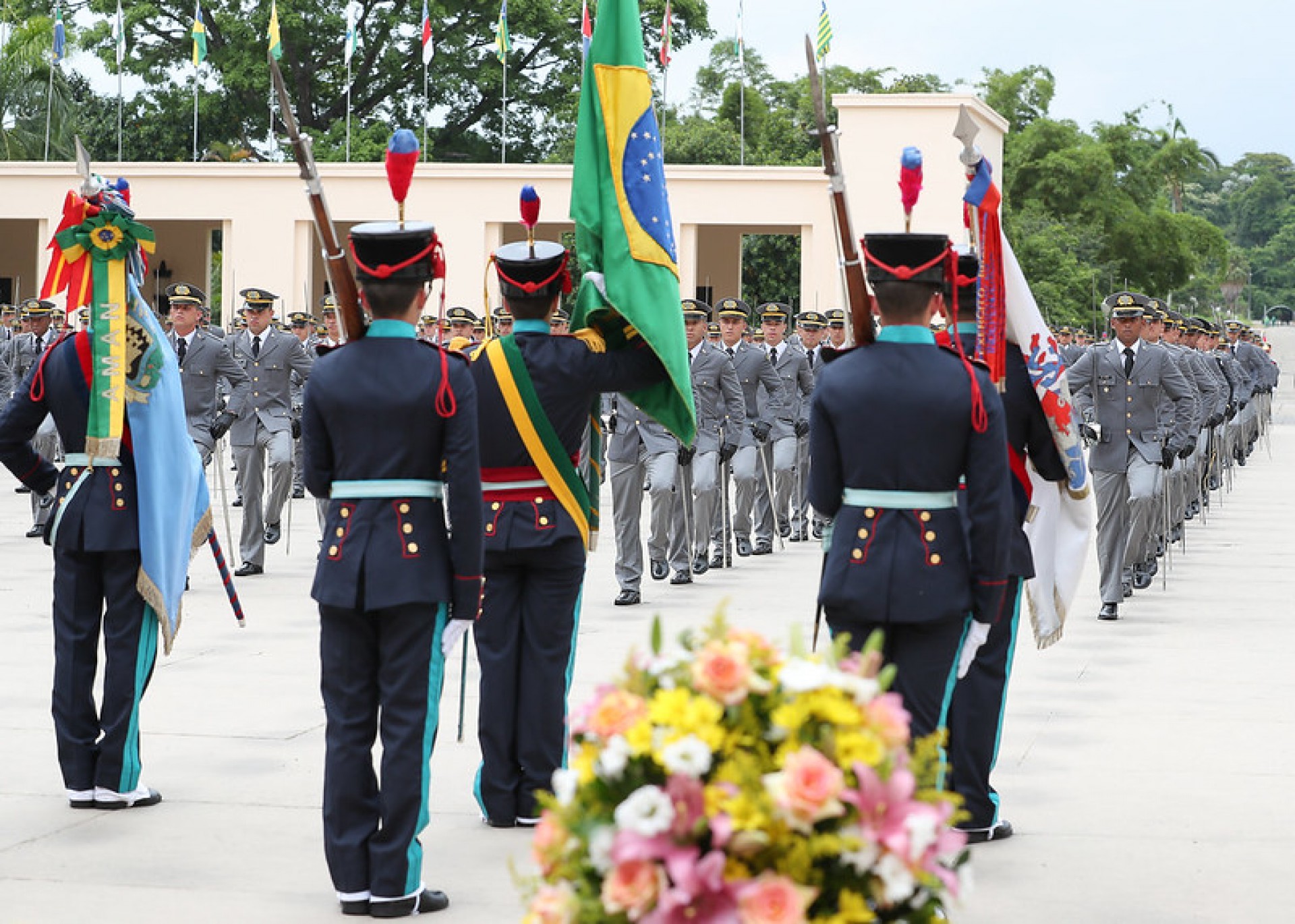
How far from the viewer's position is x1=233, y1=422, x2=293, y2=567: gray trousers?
14.4 meters

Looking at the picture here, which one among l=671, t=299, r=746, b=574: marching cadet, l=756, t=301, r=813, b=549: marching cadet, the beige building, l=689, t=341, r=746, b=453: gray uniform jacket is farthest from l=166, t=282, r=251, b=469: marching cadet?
the beige building

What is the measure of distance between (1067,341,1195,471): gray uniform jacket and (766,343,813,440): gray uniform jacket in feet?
13.1

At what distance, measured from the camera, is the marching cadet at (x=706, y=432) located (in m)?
14.8

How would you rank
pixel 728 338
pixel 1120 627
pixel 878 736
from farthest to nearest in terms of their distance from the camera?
pixel 728 338, pixel 1120 627, pixel 878 736

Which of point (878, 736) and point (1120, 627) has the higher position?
point (878, 736)

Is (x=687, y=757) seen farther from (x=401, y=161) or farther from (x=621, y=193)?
(x=621, y=193)

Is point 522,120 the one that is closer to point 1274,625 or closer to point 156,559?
point 1274,625

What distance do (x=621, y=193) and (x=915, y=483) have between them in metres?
1.90

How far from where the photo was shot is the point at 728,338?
16.6 m

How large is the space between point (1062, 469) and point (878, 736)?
13.4 ft

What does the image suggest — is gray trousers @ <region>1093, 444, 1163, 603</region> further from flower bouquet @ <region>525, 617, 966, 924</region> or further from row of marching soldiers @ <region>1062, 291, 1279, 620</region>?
flower bouquet @ <region>525, 617, 966, 924</region>

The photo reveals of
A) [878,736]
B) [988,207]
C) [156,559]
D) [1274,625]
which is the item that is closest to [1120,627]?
[1274,625]

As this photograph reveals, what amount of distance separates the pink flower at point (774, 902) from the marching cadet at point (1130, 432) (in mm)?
10510

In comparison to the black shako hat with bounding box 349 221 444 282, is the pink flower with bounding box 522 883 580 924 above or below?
below
